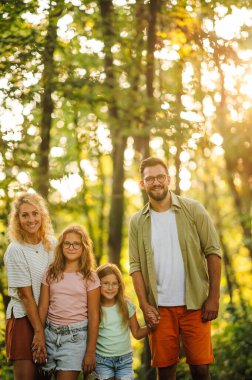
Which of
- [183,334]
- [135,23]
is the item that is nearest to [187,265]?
[183,334]

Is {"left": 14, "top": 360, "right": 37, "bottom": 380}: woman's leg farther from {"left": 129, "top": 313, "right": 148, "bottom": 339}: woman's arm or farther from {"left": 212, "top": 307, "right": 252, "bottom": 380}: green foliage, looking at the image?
{"left": 212, "top": 307, "right": 252, "bottom": 380}: green foliage

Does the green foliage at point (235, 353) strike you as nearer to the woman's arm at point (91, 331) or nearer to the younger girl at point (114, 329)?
the younger girl at point (114, 329)

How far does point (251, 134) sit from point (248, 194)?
3.84 metres

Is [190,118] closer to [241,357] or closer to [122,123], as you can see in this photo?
[122,123]

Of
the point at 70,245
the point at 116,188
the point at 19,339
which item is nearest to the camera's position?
the point at 19,339

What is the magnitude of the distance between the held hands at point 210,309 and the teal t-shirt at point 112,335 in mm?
672

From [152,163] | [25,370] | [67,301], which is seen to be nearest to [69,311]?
[67,301]

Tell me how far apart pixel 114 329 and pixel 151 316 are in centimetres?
33

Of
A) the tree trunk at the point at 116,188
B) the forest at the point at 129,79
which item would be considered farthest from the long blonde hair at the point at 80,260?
the tree trunk at the point at 116,188

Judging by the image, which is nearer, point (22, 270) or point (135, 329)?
point (22, 270)

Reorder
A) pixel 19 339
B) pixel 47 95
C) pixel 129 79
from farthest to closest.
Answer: pixel 129 79, pixel 47 95, pixel 19 339

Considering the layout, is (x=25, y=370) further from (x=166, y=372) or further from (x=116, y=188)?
(x=116, y=188)

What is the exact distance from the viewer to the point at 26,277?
16.2ft

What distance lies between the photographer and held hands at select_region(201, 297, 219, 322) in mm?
5230
